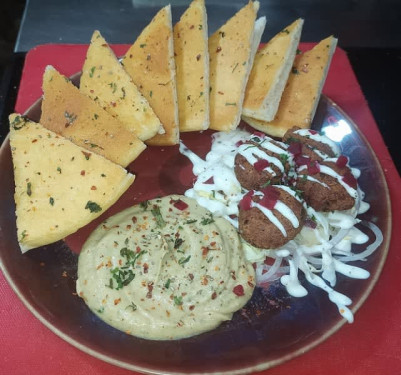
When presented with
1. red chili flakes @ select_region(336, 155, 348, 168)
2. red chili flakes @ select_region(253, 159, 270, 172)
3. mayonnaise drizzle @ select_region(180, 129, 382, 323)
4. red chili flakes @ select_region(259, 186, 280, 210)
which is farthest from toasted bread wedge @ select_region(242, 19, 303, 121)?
red chili flakes @ select_region(259, 186, 280, 210)

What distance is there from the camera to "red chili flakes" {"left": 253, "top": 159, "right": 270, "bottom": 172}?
2.68 meters

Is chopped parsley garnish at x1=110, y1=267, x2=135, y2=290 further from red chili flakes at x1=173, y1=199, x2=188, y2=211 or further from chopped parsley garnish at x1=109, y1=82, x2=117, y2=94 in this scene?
chopped parsley garnish at x1=109, y1=82, x2=117, y2=94

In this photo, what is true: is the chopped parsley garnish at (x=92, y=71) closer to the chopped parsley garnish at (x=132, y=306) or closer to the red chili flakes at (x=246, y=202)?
the red chili flakes at (x=246, y=202)

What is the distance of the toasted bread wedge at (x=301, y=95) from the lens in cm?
311

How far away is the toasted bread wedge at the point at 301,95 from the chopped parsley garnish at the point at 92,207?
1.30 metres

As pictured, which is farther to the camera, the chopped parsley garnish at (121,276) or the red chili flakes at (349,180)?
the red chili flakes at (349,180)

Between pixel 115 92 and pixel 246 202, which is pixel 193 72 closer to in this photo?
pixel 115 92

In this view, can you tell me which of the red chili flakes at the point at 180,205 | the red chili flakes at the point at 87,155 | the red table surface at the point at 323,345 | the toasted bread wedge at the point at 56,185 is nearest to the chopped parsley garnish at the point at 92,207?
the toasted bread wedge at the point at 56,185

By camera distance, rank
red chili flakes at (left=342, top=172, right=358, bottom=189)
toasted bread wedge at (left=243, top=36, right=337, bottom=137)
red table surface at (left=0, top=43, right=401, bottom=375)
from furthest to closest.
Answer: toasted bread wedge at (left=243, top=36, right=337, bottom=137)
red chili flakes at (left=342, top=172, right=358, bottom=189)
red table surface at (left=0, top=43, right=401, bottom=375)

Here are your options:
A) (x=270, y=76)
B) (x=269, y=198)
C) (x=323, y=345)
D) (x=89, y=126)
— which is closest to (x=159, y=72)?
(x=89, y=126)

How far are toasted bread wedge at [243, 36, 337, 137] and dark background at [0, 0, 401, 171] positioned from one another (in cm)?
90

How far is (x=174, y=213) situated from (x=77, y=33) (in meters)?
2.81

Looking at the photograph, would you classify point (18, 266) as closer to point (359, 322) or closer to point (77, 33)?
point (359, 322)

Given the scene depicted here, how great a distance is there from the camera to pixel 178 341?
219cm
